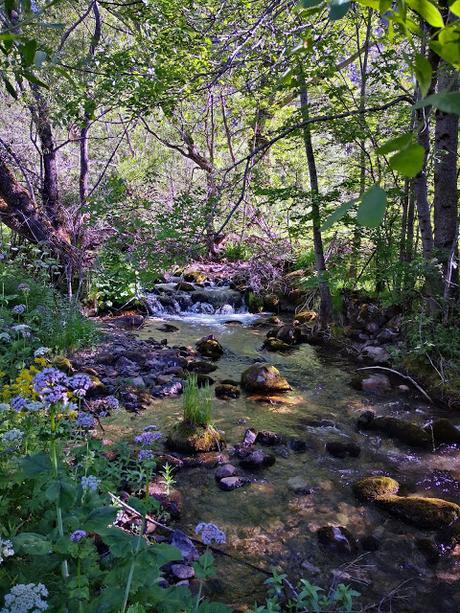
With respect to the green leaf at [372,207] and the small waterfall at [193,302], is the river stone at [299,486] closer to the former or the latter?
the green leaf at [372,207]

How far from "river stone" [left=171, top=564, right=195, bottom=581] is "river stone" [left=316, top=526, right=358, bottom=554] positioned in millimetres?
1105

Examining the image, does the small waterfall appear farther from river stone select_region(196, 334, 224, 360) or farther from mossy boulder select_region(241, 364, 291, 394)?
mossy boulder select_region(241, 364, 291, 394)

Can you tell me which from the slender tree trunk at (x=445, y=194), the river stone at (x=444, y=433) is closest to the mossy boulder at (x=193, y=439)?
the river stone at (x=444, y=433)

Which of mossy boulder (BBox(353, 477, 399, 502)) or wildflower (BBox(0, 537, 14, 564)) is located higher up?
wildflower (BBox(0, 537, 14, 564))

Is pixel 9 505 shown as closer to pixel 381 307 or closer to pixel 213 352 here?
pixel 213 352

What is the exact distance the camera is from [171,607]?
1.84 metres

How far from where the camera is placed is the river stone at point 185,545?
338 centimetres

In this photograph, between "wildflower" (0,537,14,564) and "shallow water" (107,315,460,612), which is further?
"shallow water" (107,315,460,612)

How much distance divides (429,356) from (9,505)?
5.88 m

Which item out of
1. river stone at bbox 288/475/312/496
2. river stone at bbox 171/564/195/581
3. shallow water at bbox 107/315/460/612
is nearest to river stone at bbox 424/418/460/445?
shallow water at bbox 107/315/460/612

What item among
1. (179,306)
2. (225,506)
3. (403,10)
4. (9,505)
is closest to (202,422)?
(225,506)

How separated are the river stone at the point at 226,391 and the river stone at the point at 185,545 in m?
3.08

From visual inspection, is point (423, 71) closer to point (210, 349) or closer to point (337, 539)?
point (337, 539)

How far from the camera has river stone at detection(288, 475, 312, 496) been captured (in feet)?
14.5
